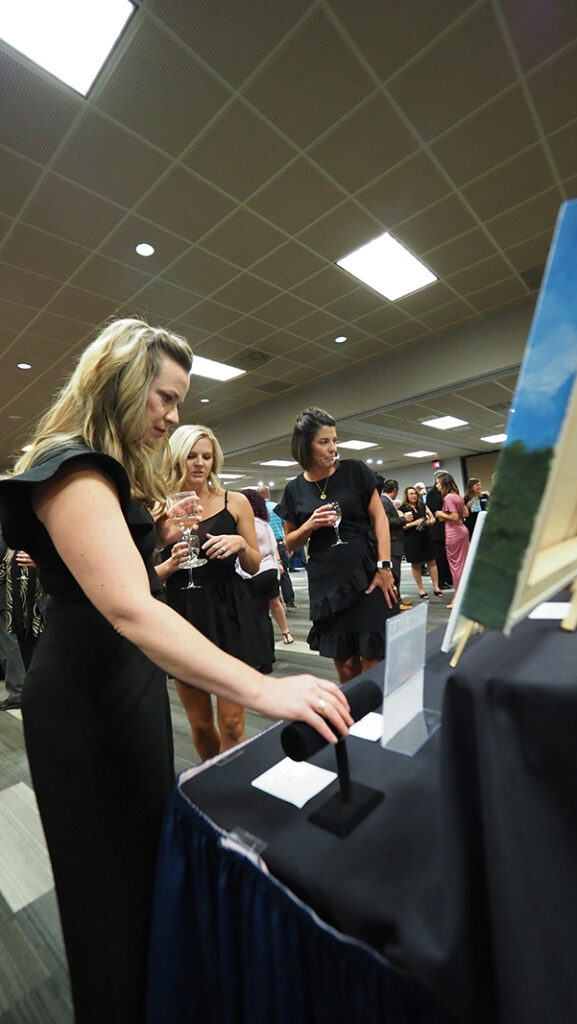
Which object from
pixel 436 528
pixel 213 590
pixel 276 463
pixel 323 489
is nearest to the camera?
pixel 213 590

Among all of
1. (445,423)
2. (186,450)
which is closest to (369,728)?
(186,450)

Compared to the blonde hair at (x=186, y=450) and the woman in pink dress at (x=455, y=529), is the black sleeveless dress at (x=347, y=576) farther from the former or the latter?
the woman in pink dress at (x=455, y=529)

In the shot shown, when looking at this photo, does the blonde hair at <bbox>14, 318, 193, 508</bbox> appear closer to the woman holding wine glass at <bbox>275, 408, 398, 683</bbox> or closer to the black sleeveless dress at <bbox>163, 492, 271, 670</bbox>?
the black sleeveless dress at <bbox>163, 492, 271, 670</bbox>

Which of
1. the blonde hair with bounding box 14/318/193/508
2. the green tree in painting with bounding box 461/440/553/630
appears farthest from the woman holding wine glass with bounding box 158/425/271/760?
the green tree in painting with bounding box 461/440/553/630

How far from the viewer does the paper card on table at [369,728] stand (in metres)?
0.72

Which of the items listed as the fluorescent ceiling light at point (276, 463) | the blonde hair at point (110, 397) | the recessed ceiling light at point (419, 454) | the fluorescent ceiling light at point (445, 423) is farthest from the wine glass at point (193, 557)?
the recessed ceiling light at point (419, 454)

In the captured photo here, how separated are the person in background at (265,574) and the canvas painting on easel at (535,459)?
1.40 meters

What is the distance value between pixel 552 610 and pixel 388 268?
13.7ft

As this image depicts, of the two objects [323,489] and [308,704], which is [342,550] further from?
[308,704]

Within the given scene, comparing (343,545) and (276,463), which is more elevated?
(276,463)

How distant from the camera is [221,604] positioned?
60.4 inches

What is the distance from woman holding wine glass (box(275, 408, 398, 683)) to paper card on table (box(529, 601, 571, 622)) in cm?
91

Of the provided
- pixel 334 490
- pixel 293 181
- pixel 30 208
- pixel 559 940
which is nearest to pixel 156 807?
pixel 559 940

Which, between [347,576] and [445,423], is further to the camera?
[445,423]
